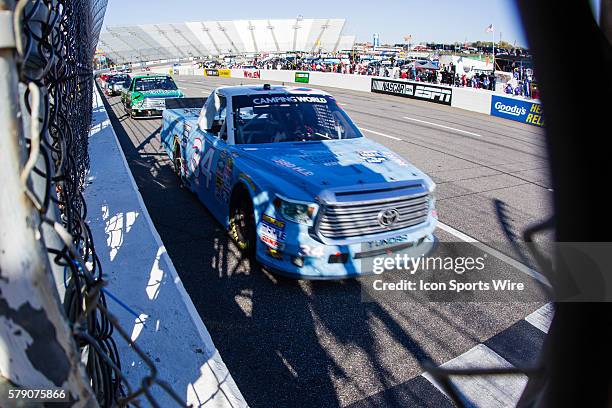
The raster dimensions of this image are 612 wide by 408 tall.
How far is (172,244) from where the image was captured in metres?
5.61

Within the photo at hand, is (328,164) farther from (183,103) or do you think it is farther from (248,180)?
(183,103)

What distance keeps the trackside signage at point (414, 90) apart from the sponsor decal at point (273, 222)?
67.1ft

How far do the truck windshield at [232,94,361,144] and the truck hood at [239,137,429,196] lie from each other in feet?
0.68

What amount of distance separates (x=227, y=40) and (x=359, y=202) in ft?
328

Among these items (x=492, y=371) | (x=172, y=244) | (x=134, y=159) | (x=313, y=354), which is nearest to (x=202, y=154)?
(x=172, y=244)

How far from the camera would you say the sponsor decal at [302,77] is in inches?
1442

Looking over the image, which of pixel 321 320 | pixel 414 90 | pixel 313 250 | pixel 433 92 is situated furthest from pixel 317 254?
pixel 414 90

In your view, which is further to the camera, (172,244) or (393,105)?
(393,105)

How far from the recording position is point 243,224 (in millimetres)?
4922

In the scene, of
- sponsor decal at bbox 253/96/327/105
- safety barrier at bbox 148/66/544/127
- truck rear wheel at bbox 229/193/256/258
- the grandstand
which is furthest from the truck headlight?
the grandstand

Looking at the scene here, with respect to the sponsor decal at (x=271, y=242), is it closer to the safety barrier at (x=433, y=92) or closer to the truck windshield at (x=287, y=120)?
the truck windshield at (x=287, y=120)

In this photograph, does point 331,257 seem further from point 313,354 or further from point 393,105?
point 393,105

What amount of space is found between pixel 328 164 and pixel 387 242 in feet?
3.23

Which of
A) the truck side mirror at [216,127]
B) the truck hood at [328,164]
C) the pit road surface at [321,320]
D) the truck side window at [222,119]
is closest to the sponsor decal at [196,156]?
the truck side mirror at [216,127]
